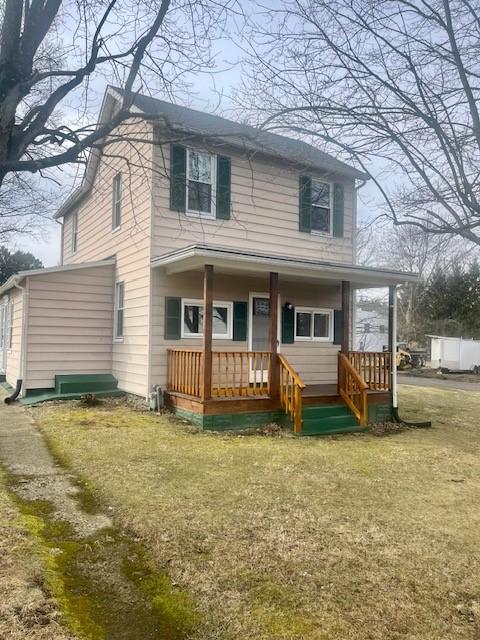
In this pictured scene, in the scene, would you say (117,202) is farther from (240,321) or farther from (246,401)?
(246,401)

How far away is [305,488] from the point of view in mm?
5219

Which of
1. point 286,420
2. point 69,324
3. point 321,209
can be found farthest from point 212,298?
point 321,209

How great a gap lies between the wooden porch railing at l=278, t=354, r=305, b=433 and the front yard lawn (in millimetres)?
520

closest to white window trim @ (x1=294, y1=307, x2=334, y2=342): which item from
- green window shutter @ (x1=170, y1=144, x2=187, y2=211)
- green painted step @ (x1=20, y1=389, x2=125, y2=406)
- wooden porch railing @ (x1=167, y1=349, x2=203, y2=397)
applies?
wooden porch railing @ (x1=167, y1=349, x2=203, y2=397)

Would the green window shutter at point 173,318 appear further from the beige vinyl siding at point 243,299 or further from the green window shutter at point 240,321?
the green window shutter at point 240,321

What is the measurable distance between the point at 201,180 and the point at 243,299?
105 inches

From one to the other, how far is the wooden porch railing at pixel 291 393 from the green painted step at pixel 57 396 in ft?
12.7

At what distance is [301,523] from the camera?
165 inches

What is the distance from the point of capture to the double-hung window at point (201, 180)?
33.4 ft

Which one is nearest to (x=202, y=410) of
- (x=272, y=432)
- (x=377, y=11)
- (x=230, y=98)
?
(x=272, y=432)

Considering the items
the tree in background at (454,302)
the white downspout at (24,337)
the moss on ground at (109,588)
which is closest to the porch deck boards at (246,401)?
the white downspout at (24,337)

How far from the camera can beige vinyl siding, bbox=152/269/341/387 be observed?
32.0 feet

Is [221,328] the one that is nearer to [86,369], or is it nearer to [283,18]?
[86,369]

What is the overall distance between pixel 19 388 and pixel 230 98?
768 cm
